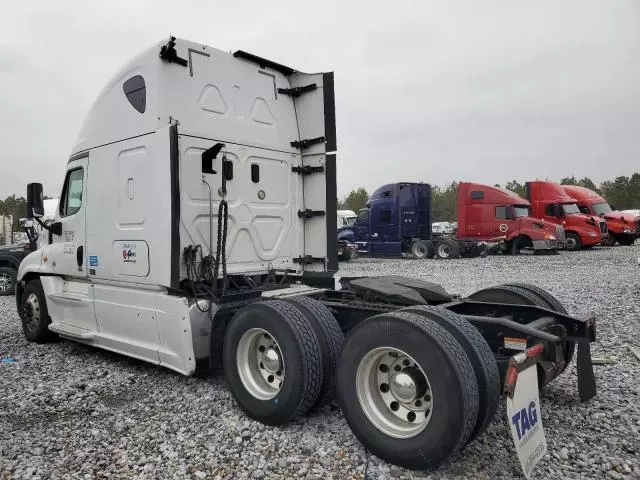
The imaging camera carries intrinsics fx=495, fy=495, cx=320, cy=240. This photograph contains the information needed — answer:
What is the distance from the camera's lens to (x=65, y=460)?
10.9ft

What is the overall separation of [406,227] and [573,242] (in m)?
7.95

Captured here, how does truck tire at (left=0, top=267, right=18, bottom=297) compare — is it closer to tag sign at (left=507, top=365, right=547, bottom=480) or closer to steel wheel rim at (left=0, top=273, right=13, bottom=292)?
steel wheel rim at (left=0, top=273, right=13, bottom=292)

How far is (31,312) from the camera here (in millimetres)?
6691

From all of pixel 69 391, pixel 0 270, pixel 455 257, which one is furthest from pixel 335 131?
pixel 455 257

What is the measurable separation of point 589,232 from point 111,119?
22262mm

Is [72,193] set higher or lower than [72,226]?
higher

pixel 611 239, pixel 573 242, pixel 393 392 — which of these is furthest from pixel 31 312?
pixel 611 239

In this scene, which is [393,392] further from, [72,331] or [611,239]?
[611,239]

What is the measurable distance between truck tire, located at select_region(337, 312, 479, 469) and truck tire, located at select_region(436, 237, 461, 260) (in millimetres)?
17842

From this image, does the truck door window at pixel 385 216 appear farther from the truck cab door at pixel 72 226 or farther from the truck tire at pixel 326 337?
the truck tire at pixel 326 337

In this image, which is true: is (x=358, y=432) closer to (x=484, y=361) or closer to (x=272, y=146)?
(x=484, y=361)

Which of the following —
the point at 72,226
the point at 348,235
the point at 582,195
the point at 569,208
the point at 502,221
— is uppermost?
the point at 582,195

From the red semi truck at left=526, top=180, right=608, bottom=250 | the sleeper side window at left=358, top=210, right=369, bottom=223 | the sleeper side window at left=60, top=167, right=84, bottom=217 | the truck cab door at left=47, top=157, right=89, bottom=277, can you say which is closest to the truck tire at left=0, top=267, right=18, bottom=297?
the truck cab door at left=47, top=157, right=89, bottom=277

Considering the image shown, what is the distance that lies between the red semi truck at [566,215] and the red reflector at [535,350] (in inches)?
855
